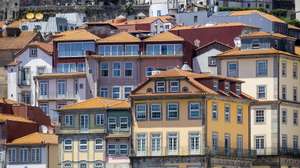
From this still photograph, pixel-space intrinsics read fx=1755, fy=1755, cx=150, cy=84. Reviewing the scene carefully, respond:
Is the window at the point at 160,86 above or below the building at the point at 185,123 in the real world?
above

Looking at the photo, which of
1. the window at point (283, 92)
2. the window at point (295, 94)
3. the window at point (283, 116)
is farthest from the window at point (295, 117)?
the window at point (283, 92)

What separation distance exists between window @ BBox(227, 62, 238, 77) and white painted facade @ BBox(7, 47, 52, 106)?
64.2ft

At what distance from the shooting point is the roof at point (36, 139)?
118m

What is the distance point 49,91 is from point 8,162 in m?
11.9

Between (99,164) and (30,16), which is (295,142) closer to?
(99,164)

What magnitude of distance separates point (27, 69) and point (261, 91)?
25.5 meters

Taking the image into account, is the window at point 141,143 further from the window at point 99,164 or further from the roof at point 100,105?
the window at point 99,164

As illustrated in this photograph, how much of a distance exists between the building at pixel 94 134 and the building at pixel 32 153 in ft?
14.8

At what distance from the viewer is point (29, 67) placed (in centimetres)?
13525

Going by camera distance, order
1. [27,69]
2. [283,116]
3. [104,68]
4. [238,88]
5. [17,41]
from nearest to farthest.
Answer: [238,88], [283,116], [104,68], [27,69], [17,41]

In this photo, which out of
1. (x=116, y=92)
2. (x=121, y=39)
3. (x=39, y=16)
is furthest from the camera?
(x=39, y=16)

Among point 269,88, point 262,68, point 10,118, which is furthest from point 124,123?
point 10,118

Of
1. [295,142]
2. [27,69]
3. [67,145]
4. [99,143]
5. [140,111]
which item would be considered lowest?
[295,142]

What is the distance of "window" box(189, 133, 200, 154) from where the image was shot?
10681 cm
